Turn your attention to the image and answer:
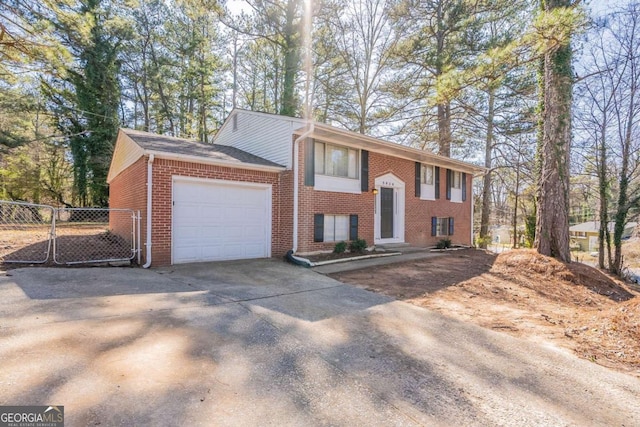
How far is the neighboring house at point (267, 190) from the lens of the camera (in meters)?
7.37

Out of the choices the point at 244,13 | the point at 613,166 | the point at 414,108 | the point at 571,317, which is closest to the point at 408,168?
the point at 414,108

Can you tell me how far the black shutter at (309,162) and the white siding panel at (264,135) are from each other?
464mm

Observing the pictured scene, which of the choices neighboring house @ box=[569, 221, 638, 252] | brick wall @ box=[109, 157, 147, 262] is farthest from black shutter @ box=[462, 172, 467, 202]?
neighboring house @ box=[569, 221, 638, 252]

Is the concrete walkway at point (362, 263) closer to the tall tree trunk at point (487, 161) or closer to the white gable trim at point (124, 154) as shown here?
the white gable trim at point (124, 154)

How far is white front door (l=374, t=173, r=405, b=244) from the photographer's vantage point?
11.4m

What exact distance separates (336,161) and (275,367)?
25.8 ft

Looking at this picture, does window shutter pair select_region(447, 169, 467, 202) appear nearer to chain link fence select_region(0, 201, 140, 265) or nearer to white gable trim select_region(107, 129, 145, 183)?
white gable trim select_region(107, 129, 145, 183)

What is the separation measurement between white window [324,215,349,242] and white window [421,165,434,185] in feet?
15.8

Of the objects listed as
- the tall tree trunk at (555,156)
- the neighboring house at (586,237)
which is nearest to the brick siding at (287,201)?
the tall tree trunk at (555,156)

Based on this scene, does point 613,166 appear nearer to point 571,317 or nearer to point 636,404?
point 571,317

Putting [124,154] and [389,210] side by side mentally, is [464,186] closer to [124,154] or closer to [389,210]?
[389,210]

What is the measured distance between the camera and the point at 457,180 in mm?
15016

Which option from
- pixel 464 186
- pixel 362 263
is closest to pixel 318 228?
pixel 362 263

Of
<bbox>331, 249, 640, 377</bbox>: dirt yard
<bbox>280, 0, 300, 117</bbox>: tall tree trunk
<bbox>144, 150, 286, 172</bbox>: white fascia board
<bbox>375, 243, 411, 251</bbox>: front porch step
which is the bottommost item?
<bbox>331, 249, 640, 377</bbox>: dirt yard
